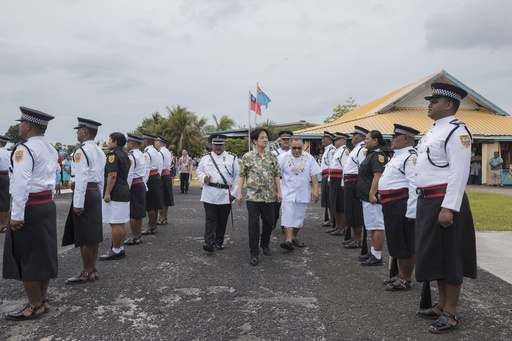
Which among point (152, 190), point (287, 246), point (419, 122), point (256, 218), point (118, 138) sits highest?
point (419, 122)

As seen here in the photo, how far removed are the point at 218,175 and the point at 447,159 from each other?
3750mm

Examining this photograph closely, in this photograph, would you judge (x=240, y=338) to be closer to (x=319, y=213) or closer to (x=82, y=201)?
(x=82, y=201)

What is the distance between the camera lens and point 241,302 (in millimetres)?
3859

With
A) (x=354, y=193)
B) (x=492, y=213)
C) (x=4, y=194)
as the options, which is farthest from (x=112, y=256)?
(x=492, y=213)

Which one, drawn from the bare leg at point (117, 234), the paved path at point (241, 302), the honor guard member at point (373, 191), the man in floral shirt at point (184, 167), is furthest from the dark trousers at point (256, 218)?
the man in floral shirt at point (184, 167)

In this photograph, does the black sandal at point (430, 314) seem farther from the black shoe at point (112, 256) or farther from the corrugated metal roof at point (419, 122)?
the corrugated metal roof at point (419, 122)

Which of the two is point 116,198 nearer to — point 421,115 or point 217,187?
point 217,187

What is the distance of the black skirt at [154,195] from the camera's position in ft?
25.4

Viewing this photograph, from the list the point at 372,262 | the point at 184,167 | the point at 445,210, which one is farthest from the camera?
the point at 184,167

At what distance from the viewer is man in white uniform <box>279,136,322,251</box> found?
6.29 meters

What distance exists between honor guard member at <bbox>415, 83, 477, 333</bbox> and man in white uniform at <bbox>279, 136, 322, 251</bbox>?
2.91 m

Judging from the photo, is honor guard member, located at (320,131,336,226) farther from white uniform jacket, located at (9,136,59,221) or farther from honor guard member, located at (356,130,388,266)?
white uniform jacket, located at (9,136,59,221)

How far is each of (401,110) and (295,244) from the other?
18.4 m

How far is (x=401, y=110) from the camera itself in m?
22.4
